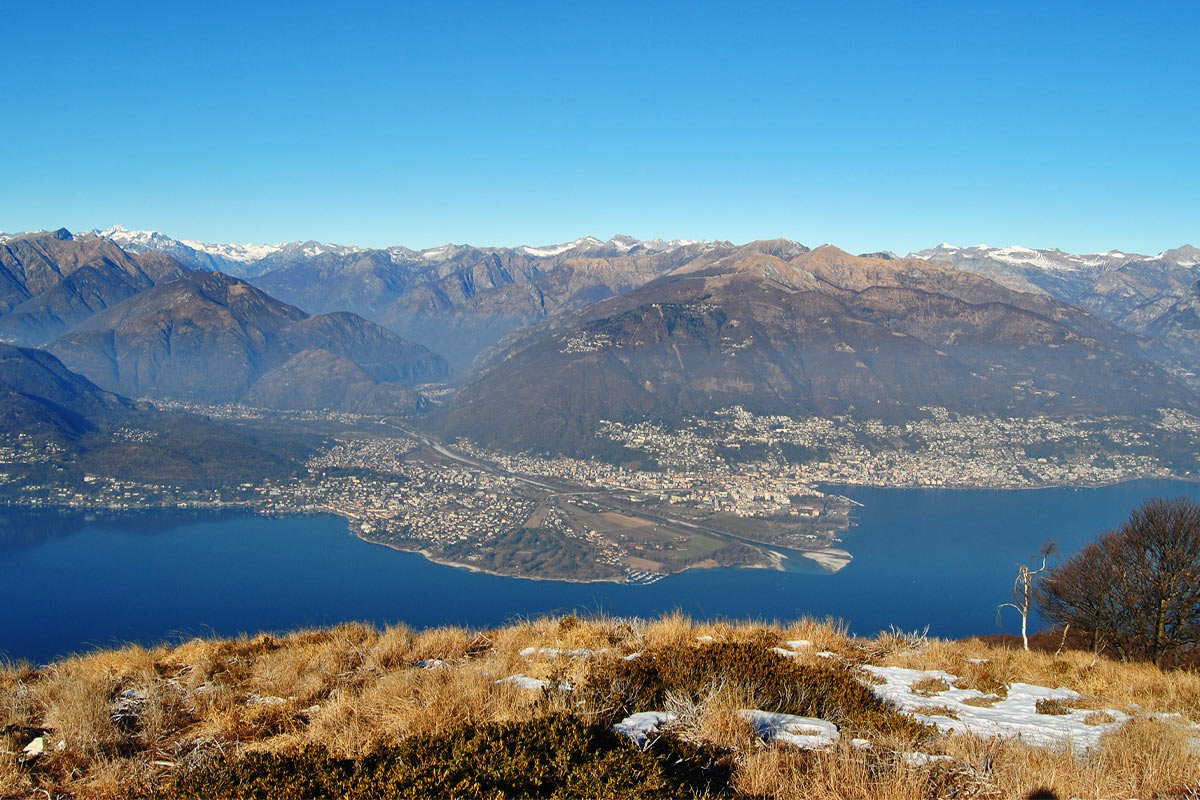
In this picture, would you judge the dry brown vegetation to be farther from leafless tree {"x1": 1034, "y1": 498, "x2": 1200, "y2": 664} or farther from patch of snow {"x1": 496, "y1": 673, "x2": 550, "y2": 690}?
leafless tree {"x1": 1034, "y1": 498, "x2": 1200, "y2": 664}

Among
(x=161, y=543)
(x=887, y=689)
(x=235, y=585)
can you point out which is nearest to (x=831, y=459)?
(x=235, y=585)

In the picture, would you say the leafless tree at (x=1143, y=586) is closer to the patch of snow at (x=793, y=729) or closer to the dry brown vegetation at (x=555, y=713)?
the dry brown vegetation at (x=555, y=713)

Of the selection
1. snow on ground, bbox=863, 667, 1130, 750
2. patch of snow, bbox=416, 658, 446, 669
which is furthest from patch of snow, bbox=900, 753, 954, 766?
patch of snow, bbox=416, 658, 446, 669

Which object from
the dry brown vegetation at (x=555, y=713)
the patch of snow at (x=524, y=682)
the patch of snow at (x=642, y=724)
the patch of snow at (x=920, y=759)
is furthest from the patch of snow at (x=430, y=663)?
the patch of snow at (x=920, y=759)

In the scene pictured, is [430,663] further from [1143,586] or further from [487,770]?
[1143,586]

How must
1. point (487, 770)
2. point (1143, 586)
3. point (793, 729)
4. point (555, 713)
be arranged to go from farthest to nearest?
1. point (1143, 586)
2. point (793, 729)
3. point (555, 713)
4. point (487, 770)

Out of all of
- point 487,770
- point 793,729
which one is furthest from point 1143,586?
point 487,770
